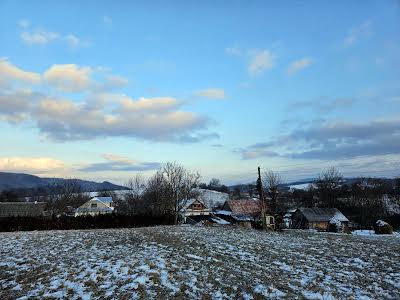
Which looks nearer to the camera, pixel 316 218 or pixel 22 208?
pixel 22 208

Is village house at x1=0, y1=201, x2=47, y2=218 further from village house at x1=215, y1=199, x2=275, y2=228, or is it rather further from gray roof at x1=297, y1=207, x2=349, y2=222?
gray roof at x1=297, y1=207, x2=349, y2=222

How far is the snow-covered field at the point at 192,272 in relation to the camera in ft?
30.5

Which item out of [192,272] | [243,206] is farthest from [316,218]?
[192,272]

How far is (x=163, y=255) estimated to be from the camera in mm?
13875

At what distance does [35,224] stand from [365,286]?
30.2 metres

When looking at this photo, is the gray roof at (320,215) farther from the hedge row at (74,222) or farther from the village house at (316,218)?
the hedge row at (74,222)

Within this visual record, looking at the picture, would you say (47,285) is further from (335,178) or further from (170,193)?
(335,178)

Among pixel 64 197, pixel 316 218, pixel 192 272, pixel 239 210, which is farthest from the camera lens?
pixel 239 210

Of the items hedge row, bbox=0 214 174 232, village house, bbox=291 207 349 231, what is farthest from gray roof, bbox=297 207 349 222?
hedge row, bbox=0 214 174 232

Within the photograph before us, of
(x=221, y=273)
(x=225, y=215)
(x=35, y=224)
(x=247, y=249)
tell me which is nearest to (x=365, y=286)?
(x=221, y=273)

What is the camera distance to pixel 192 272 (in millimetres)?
11125

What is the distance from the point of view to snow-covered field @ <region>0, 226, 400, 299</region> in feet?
30.5

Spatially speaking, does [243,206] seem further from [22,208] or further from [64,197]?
[22,208]

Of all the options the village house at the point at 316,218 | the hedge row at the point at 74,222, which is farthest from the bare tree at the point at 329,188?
the hedge row at the point at 74,222
